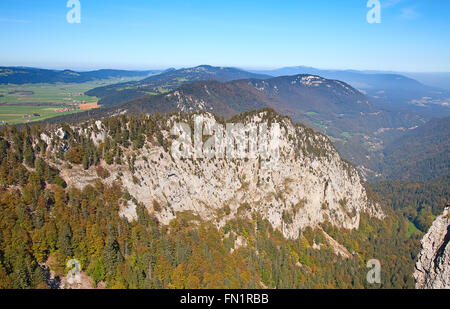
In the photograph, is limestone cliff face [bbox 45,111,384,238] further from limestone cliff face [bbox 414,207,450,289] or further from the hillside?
limestone cliff face [bbox 414,207,450,289]

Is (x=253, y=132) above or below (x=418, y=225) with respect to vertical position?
above

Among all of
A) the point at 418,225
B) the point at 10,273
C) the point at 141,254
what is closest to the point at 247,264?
A: the point at 141,254

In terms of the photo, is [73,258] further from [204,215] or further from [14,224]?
[204,215]

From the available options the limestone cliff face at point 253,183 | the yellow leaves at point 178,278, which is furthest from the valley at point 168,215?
the limestone cliff face at point 253,183

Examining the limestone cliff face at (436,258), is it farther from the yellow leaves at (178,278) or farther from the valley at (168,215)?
the yellow leaves at (178,278)
